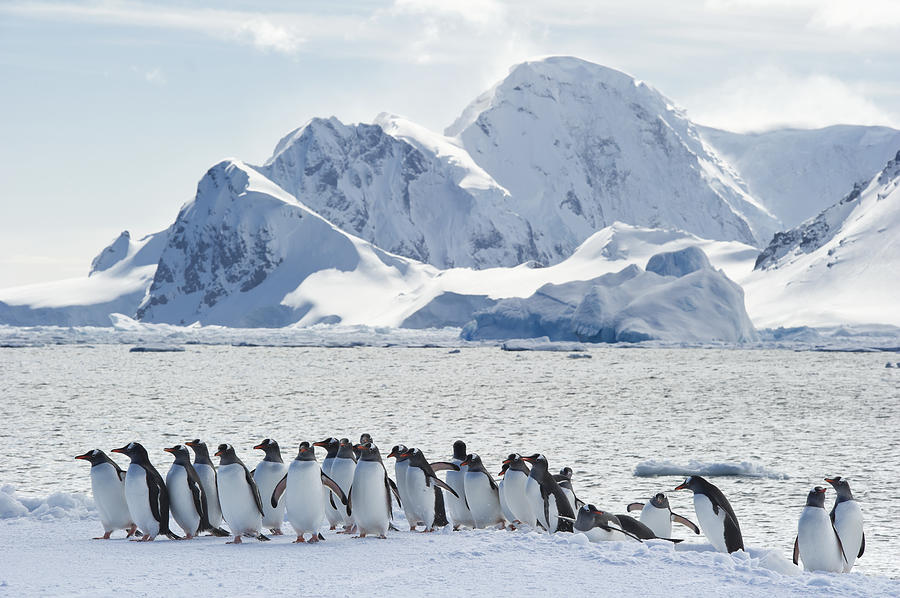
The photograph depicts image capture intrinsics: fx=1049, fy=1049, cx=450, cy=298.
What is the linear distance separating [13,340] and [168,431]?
6075 centimetres

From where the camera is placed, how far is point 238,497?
776 centimetres

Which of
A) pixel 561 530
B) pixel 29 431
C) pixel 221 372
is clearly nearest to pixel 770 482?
pixel 561 530

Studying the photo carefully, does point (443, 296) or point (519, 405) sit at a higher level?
point (443, 296)

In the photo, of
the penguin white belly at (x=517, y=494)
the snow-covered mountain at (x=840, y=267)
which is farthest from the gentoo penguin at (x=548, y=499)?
the snow-covered mountain at (x=840, y=267)

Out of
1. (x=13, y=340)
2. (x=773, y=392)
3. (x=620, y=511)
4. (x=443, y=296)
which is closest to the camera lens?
(x=620, y=511)

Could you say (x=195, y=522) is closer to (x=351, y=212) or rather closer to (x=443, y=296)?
(x=443, y=296)

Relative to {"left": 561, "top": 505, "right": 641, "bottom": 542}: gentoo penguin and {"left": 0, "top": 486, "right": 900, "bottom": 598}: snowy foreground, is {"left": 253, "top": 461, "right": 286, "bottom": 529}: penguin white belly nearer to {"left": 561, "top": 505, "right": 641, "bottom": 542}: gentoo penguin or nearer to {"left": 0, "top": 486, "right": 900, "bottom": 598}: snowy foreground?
{"left": 0, "top": 486, "right": 900, "bottom": 598}: snowy foreground

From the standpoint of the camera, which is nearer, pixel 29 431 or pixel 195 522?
pixel 195 522

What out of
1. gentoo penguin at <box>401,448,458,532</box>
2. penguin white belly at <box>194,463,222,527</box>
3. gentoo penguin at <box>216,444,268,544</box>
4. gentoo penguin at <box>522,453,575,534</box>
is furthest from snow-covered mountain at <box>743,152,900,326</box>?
gentoo penguin at <box>216,444,268,544</box>

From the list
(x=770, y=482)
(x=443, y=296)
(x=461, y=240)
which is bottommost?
(x=770, y=482)

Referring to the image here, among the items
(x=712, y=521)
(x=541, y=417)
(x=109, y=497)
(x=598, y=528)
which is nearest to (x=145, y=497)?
(x=109, y=497)

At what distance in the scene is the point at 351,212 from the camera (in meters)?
183

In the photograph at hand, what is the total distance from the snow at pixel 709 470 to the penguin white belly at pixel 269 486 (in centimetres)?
654

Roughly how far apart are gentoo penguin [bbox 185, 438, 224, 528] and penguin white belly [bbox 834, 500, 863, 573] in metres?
4.74
